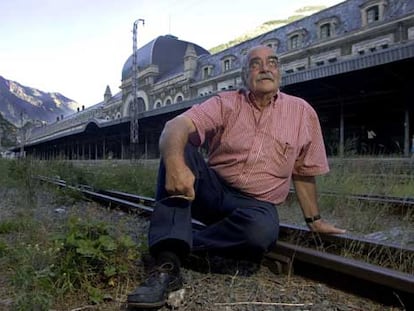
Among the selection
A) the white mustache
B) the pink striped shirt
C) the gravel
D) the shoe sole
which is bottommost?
the gravel

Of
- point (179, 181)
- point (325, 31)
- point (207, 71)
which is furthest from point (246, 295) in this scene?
point (207, 71)

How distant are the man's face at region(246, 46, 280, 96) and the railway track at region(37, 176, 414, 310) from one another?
3.22ft

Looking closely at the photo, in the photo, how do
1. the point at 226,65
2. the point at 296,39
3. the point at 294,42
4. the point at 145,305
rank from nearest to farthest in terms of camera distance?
the point at 145,305
the point at 296,39
the point at 294,42
the point at 226,65

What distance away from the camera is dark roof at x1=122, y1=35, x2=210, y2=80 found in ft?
200

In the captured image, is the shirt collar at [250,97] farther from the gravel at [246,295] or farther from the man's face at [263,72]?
the gravel at [246,295]

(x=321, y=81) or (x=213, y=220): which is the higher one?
(x=321, y=81)

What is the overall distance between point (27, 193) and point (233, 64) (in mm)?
39354

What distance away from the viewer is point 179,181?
6.82ft

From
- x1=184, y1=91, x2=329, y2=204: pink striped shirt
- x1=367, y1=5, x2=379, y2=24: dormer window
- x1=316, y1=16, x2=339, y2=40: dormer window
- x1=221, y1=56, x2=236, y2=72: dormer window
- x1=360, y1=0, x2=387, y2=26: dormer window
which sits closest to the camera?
x1=184, y1=91, x2=329, y2=204: pink striped shirt

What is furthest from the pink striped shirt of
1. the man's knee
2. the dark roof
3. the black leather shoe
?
the dark roof

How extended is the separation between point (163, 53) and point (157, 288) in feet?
208

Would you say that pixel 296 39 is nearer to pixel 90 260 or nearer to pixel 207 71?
pixel 207 71

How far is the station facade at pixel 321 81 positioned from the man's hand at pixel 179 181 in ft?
29.1

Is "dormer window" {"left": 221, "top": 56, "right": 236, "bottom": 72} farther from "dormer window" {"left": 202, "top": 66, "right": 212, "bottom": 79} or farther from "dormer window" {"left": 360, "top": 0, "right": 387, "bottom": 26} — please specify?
"dormer window" {"left": 360, "top": 0, "right": 387, "bottom": 26}
